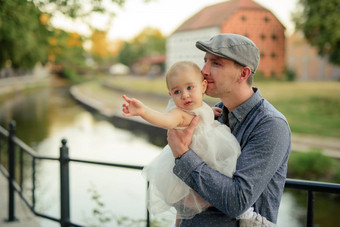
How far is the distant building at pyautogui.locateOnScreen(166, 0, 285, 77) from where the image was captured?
7.80 ft

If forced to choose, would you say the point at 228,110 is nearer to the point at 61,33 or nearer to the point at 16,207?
the point at 16,207

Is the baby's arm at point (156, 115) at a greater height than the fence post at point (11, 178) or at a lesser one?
greater

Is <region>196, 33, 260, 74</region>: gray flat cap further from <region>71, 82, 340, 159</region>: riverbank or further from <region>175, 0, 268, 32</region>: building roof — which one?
<region>71, 82, 340, 159</region>: riverbank

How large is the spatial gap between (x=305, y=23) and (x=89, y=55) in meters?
69.2

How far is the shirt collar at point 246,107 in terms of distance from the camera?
1392 millimetres

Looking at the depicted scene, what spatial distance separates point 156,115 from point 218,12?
4.76ft

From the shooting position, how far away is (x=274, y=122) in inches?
49.3

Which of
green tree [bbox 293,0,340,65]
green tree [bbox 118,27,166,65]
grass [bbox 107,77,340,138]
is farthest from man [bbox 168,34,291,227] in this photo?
green tree [bbox 118,27,166,65]

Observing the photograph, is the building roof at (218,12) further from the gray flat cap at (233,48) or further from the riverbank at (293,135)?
the riverbank at (293,135)

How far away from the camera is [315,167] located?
29.8 feet

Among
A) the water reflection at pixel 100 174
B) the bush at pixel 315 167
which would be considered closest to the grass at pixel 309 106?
the bush at pixel 315 167

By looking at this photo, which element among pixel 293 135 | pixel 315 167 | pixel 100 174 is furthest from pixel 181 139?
pixel 293 135

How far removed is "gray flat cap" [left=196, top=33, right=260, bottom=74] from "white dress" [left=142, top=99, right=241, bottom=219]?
0.81ft

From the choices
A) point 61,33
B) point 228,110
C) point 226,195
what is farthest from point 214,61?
point 61,33
